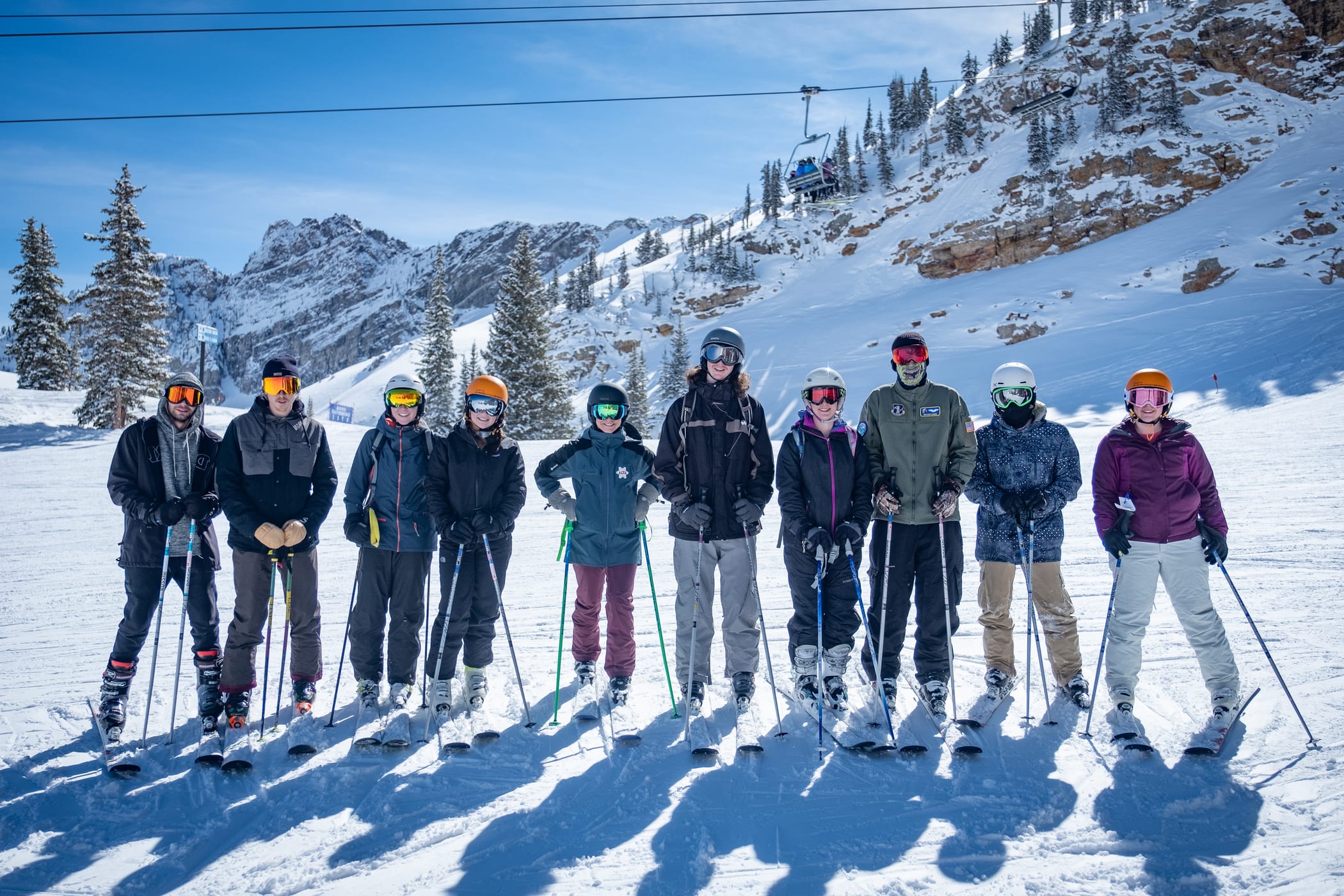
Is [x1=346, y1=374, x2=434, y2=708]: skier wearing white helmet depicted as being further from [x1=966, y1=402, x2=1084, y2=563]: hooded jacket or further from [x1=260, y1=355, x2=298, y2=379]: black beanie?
[x1=966, y1=402, x2=1084, y2=563]: hooded jacket

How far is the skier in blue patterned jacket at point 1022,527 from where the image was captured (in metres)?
A: 4.25

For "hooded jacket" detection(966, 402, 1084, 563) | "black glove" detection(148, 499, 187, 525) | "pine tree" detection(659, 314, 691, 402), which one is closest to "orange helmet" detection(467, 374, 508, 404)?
"black glove" detection(148, 499, 187, 525)

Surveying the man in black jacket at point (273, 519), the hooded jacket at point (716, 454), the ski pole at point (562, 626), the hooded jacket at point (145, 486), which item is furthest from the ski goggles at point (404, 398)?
the hooded jacket at point (716, 454)

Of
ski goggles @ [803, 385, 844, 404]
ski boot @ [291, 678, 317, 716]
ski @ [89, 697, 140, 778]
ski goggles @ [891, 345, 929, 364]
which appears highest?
ski goggles @ [891, 345, 929, 364]

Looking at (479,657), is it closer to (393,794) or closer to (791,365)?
(393,794)

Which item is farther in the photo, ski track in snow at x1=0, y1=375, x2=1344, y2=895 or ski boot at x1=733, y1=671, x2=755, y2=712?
ski boot at x1=733, y1=671, x2=755, y2=712

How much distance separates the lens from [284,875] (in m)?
2.80

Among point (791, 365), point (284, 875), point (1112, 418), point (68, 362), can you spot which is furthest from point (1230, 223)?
point (68, 362)

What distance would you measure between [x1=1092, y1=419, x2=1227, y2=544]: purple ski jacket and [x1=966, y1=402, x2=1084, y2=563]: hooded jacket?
0.61 feet

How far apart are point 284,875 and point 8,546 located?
350 inches

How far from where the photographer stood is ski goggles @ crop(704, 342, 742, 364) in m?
4.34

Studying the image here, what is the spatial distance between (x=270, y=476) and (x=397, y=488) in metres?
0.72

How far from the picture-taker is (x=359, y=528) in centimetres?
415

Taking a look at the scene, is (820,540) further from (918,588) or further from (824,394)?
(824,394)
